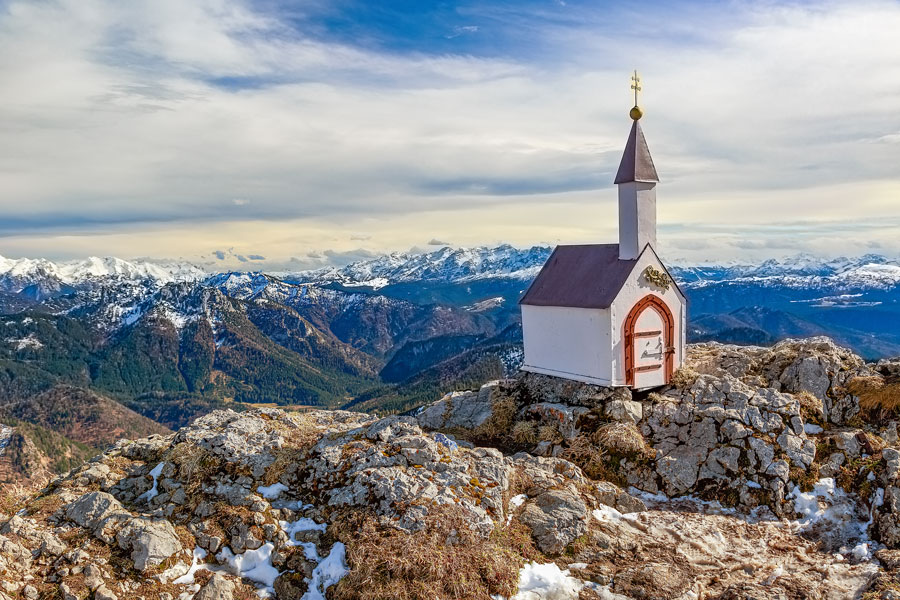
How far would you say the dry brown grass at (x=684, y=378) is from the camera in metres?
25.0

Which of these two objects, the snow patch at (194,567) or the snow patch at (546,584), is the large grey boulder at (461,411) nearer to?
the snow patch at (546,584)

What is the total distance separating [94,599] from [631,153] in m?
24.6

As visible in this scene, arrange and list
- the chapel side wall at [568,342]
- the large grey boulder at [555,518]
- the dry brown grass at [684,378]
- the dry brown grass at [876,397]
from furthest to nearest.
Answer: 1. the dry brown grass at [684,378]
2. the chapel side wall at [568,342]
3. the dry brown grass at [876,397]
4. the large grey boulder at [555,518]

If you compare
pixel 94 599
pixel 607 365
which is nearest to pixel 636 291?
pixel 607 365

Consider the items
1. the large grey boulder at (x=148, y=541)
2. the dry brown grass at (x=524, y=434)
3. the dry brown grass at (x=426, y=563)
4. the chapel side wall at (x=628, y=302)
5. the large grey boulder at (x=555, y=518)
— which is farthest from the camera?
the chapel side wall at (x=628, y=302)

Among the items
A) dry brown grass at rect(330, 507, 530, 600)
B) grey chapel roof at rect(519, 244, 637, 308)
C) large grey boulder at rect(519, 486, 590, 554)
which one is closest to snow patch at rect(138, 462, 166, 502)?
dry brown grass at rect(330, 507, 530, 600)

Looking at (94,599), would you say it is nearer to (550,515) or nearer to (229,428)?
(229,428)

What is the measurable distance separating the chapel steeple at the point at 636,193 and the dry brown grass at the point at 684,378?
5832 mm

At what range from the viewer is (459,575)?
12.5m

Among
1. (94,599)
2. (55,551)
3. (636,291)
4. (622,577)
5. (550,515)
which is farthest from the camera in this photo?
(636,291)

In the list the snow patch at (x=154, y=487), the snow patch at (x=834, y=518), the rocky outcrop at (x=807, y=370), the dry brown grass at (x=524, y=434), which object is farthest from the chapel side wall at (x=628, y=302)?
the snow patch at (x=154, y=487)

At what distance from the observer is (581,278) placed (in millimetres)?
26516

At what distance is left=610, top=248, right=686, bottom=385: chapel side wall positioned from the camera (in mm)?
24359

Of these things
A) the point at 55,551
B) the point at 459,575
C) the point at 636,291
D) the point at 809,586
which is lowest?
the point at 809,586
